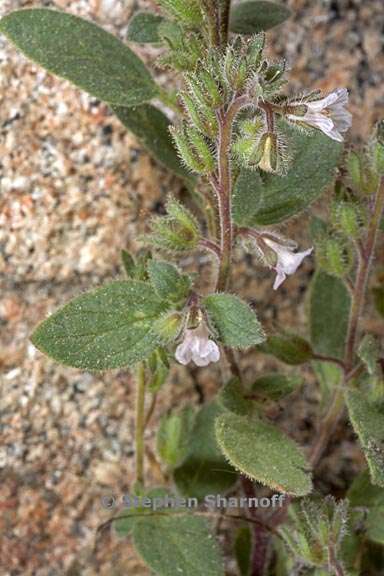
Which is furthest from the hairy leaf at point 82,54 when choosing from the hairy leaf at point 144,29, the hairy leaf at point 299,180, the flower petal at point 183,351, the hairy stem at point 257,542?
the hairy stem at point 257,542

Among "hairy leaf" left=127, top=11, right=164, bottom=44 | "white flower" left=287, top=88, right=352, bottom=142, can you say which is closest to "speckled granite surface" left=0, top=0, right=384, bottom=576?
"hairy leaf" left=127, top=11, right=164, bottom=44

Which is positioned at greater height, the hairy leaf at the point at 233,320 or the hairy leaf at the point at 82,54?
the hairy leaf at the point at 82,54

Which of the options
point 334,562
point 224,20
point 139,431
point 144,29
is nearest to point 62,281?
point 139,431

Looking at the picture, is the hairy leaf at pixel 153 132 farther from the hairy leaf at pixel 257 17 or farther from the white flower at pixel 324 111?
the white flower at pixel 324 111

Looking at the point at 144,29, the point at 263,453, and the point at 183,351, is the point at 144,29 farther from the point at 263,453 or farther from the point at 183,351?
the point at 263,453

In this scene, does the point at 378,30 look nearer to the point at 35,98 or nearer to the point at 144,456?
the point at 35,98

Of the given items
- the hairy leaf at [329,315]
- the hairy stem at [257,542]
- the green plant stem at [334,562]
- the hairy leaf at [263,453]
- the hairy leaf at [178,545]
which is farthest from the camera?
the hairy leaf at [329,315]

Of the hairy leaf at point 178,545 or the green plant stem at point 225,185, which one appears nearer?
the green plant stem at point 225,185
